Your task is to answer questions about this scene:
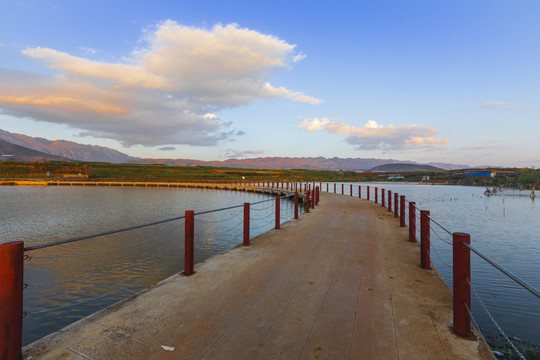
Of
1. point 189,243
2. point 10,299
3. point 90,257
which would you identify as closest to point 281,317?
point 189,243

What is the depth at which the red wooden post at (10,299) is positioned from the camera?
256 centimetres

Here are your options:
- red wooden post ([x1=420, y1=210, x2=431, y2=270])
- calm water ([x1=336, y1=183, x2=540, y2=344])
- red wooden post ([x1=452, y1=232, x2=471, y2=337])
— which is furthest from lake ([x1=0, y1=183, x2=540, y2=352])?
red wooden post ([x1=452, y1=232, x2=471, y2=337])

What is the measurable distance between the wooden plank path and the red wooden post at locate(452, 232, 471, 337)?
0.58ft

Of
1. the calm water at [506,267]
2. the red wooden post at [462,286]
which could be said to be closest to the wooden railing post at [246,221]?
the red wooden post at [462,286]

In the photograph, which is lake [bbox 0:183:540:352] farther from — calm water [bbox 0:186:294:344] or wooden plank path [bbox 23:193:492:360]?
wooden plank path [bbox 23:193:492:360]

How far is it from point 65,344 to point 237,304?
7.06 ft

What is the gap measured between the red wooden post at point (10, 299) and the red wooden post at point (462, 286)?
5094 mm

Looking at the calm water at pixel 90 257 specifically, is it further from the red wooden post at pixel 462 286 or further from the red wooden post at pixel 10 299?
the red wooden post at pixel 462 286

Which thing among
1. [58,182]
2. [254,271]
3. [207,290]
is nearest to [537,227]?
[254,271]

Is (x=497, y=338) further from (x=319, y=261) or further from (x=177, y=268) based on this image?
(x=177, y=268)

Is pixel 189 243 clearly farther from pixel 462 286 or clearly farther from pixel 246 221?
pixel 462 286

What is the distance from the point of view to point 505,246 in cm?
1186

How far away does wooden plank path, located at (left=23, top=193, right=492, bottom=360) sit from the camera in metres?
2.88

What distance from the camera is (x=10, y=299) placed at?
2611mm
